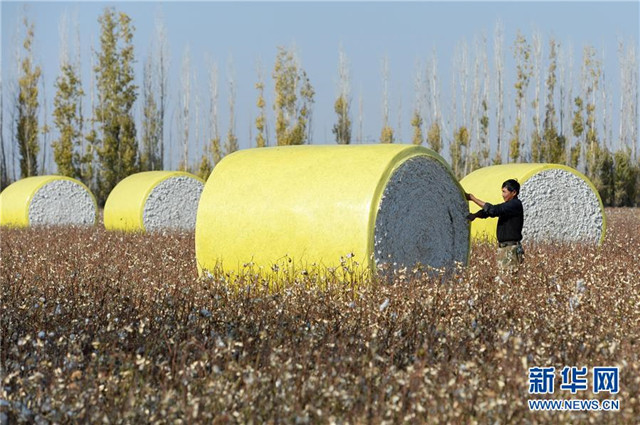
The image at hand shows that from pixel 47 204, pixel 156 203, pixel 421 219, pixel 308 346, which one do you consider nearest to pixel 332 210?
pixel 421 219

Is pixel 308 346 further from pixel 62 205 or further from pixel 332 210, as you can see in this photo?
pixel 62 205

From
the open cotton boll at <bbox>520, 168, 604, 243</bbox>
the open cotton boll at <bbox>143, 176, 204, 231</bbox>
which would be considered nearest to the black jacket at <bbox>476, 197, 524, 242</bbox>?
the open cotton boll at <bbox>520, 168, 604, 243</bbox>

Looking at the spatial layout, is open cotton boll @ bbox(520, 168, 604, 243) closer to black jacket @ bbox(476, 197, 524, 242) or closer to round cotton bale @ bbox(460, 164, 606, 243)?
round cotton bale @ bbox(460, 164, 606, 243)

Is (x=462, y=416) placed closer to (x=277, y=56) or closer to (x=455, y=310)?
(x=455, y=310)

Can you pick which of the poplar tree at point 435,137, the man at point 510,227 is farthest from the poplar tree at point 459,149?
the man at point 510,227

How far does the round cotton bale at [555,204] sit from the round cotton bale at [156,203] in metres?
6.42

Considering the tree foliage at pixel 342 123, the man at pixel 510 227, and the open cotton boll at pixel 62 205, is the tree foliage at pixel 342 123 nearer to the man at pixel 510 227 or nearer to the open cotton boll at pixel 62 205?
the open cotton boll at pixel 62 205

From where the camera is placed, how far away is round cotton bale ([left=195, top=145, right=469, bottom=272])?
793 cm

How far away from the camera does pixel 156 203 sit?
17.5m

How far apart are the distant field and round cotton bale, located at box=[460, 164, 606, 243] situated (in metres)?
4.20

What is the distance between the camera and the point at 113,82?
36656 millimetres

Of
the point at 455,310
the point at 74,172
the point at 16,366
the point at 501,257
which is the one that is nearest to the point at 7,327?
the point at 16,366

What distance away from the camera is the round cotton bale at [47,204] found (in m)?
19.5

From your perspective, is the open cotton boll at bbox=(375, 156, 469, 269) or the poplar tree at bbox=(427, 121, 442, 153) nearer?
the open cotton boll at bbox=(375, 156, 469, 269)
